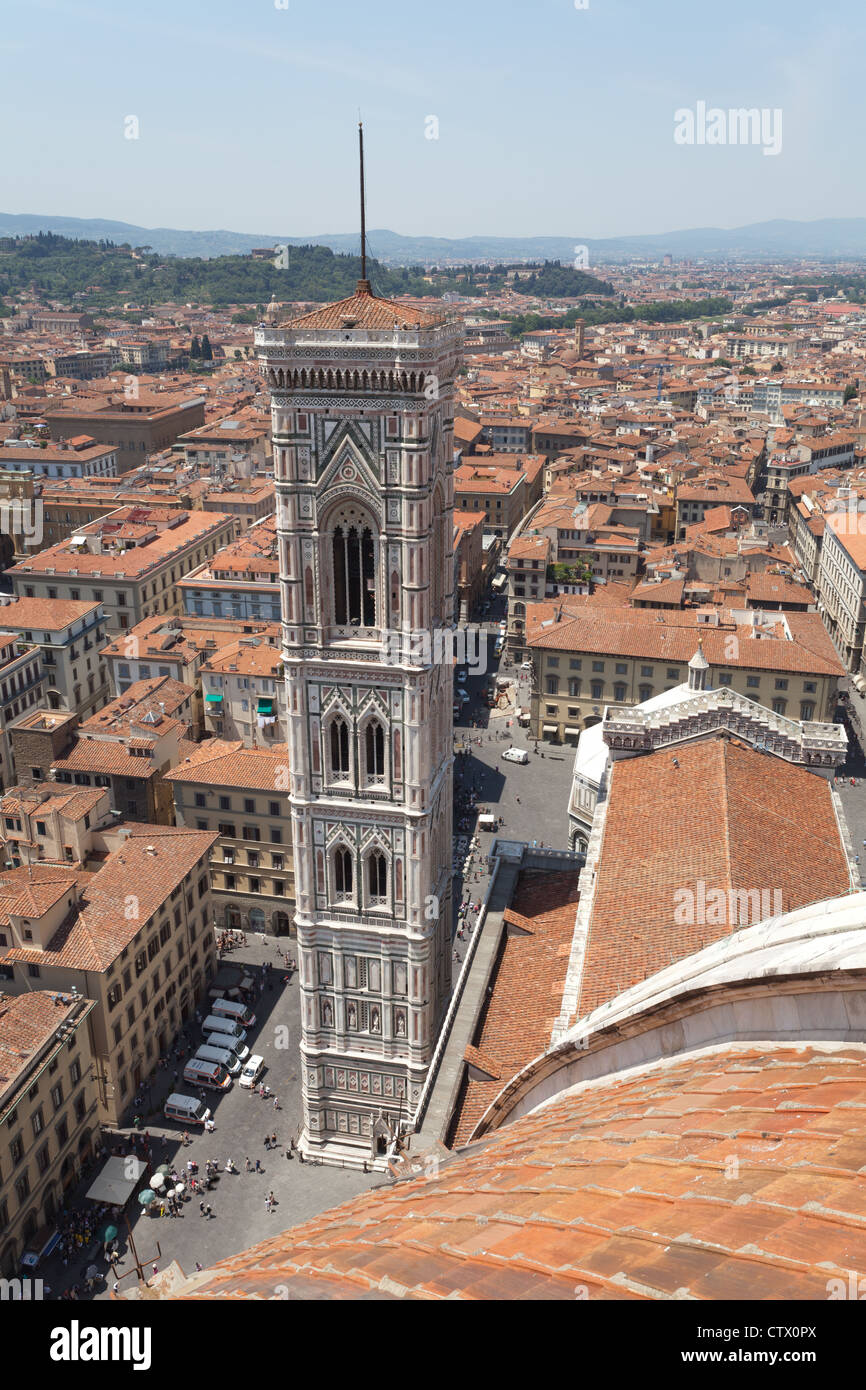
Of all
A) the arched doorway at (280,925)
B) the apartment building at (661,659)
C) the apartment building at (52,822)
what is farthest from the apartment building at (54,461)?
the arched doorway at (280,925)

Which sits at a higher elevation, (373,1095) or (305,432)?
(305,432)

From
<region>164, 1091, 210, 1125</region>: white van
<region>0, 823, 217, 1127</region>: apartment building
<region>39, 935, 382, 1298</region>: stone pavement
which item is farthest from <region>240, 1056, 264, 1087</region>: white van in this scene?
<region>0, 823, 217, 1127</region>: apartment building

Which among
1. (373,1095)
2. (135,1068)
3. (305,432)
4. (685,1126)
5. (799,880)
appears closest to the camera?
(685,1126)

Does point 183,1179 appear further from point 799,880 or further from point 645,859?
point 799,880

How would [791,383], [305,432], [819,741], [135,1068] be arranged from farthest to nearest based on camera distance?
[791,383] → [135,1068] → [819,741] → [305,432]

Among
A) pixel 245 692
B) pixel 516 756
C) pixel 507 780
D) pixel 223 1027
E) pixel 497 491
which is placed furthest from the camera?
pixel 497 491

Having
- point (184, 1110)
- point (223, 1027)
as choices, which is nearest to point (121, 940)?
point (184, 1110)

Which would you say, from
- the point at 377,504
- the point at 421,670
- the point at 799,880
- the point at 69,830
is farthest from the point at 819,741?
the point at 69,830

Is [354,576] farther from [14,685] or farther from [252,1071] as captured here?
[14,685]
